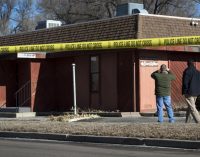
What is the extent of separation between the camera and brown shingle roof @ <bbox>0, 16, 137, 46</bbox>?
25031 millimetres

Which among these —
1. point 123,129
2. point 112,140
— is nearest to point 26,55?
point 123,129

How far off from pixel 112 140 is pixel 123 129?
690 millimetres

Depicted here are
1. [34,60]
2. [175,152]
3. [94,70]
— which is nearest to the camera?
[175,152]

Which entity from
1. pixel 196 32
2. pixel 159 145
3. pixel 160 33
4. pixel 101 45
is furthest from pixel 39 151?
pixel 196 32

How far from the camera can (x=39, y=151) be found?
1391cm

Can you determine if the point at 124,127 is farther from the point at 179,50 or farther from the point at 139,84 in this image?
the point at 179,50

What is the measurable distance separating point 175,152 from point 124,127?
3270 millimetres

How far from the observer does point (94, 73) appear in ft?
87.5

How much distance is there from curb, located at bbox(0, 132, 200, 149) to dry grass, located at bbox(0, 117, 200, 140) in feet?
0.72

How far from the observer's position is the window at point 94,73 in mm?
26531

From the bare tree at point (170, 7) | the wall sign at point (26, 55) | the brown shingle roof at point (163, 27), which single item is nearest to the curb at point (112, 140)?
the brown shingle roof at point (163, 27)

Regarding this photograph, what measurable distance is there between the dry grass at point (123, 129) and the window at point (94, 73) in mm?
7797

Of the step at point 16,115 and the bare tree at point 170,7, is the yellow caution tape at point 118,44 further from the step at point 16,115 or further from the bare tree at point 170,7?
the bare tree at point 170,7

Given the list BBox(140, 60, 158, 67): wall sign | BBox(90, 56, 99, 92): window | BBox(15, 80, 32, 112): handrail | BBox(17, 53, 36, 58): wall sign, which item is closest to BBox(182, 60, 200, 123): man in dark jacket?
BBox(140, 60, 158, 67): wall sign
